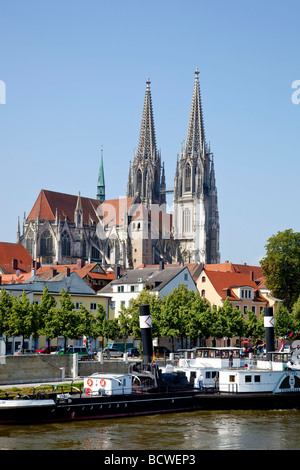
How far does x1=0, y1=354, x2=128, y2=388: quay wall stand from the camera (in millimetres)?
46000

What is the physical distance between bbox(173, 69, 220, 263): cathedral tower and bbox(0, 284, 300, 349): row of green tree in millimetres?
88457

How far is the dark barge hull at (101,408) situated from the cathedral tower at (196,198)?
123203mm

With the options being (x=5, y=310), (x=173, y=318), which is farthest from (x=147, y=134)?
(x=5, y=310)

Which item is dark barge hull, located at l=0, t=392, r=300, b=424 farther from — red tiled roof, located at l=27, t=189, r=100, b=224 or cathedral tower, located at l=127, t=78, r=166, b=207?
cathedral tower, located at l=127, t=78, r=166, b=207

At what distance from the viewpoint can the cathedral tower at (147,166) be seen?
181m

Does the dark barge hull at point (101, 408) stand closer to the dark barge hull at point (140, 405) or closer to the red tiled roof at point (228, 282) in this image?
the dark barge hull at point (140, 405)

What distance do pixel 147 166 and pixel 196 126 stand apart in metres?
17.0

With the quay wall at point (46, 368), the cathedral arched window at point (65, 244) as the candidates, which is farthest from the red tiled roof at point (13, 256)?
the quay wall at point (46, 368)

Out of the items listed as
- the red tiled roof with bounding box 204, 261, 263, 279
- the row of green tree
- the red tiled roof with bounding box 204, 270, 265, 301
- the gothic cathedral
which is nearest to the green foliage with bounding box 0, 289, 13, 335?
the row of green tree

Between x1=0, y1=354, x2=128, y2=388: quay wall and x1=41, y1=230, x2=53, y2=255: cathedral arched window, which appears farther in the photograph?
x1=41, y1=230, x2=53, y2=255: cathedral arched window

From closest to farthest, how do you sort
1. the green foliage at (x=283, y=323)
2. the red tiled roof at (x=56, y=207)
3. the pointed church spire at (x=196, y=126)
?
the green foliage at (x=283, y=323) < the red tiled roof at (x=56, y=207) < the pointed church spire at (x=196, y=126)

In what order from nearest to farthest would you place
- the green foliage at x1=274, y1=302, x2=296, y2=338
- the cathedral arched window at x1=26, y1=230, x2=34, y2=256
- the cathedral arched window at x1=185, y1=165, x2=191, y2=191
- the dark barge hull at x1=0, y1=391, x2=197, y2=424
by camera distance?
the dark barge hull at x1=0, y1=391, x2=197, y2=424
the green foliage at x1=274, y1=302, x2=296, y2=338
the cathedral arched window at x1=26, y1=230, x2=34, y2=256
the cathedral arched window at x1=185, y1=165, x2=191, y2=191

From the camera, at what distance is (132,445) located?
29469 millimetres

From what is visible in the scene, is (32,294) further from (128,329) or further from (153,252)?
(153,252)
